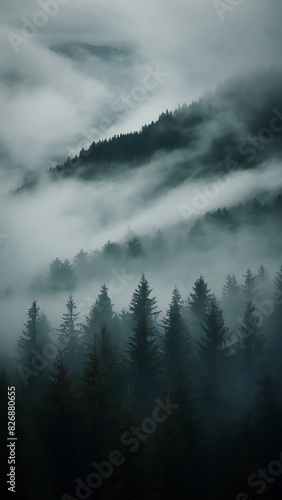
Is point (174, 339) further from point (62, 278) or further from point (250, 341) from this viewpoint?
point (62, 278)

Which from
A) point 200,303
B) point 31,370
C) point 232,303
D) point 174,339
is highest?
point 232,303

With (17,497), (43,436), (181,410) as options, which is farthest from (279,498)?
(17,497)

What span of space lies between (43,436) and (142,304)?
24.7 metres

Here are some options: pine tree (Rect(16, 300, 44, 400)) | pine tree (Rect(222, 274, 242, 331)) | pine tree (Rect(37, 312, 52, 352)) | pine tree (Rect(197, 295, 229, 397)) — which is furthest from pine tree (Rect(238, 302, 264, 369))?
pine tree (Rect(37, 312, 52, 352))

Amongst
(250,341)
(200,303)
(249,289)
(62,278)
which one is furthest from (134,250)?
(250,341)

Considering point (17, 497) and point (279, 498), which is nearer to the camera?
point (17, 497)

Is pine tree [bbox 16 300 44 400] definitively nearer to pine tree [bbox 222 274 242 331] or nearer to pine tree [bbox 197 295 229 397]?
pine tree [bbox 197 295 229 397]

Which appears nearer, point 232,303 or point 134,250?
point 232,303

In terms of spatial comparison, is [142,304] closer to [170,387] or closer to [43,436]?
[170,387]

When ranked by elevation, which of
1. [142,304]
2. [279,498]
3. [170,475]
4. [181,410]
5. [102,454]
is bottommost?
[279,498]

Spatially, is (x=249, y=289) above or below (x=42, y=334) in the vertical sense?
above

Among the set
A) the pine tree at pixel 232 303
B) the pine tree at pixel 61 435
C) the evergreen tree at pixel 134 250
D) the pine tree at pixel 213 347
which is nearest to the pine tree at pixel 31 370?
the pine tree at pixel 61 435

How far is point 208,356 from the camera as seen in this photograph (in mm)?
43969

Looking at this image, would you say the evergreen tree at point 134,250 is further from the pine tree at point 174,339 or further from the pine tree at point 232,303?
the pine tree at point 174,339
